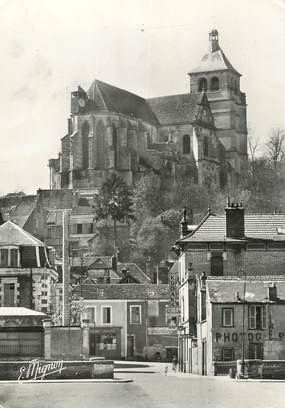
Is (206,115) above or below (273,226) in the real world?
above

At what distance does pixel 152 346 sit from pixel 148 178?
4311cm

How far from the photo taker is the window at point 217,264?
4925 centimetres

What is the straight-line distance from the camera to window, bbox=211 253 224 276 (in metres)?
49.2

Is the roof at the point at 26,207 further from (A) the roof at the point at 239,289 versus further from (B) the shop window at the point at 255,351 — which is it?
(B) the shop window at the point at 255,351

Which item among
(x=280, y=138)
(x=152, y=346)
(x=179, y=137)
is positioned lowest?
(x=152, y=346)

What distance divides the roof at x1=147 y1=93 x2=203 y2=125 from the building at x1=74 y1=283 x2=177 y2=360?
2491 inches

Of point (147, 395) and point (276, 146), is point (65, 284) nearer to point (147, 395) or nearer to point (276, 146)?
point (276, 146)

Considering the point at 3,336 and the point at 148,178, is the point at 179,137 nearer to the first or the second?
the point at 148,178

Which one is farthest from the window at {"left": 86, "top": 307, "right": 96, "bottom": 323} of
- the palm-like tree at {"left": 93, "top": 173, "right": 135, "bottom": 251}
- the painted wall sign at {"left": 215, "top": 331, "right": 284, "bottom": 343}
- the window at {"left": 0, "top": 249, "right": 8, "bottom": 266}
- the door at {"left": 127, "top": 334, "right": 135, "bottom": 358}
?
the painted wall sign at {"left": 215, "top": 331, "right": 284, "bottom": 343}

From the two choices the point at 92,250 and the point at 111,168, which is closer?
the point at 92,250

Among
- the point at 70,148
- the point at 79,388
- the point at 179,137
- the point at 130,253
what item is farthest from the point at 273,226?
the point at 179,137

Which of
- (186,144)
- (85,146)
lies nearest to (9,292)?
(85,146)

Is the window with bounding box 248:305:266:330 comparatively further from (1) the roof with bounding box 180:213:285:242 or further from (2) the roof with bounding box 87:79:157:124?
(2) the roof with bounding box 87:79:157:124

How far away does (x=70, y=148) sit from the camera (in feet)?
339
